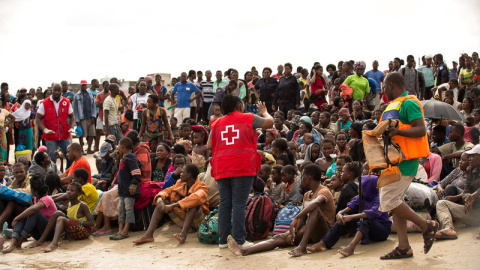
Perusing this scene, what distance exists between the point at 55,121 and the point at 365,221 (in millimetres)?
8418

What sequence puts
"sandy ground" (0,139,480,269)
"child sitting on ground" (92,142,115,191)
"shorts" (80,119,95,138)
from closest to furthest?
"sandy ground" (0,139,480,269) → "child sitting on ground" (92,142,115,191) → "shorts" (80,119,95,138)

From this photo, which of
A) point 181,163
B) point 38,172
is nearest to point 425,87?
point 181,163

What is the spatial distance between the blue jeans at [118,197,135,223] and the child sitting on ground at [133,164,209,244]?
1.41ft

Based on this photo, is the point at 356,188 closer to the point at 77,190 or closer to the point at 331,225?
the point at 331,225

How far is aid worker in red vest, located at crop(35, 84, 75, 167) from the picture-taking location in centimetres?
1229

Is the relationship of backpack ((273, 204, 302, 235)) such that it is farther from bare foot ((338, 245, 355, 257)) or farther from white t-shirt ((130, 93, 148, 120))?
white t-shirt ((130, 93, 148, 120))

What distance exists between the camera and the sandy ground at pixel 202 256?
5.45 metres

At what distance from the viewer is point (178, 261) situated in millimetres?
6715

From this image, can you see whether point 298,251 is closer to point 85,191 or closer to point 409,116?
point 409,116

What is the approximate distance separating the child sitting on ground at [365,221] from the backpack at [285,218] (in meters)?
0.70

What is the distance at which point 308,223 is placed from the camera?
6.50m

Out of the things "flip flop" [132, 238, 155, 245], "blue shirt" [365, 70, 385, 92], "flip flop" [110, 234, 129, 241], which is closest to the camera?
"flip flop" [132, 238, 155, 245]

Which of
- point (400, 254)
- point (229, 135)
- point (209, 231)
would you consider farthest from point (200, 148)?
point (400, 254)

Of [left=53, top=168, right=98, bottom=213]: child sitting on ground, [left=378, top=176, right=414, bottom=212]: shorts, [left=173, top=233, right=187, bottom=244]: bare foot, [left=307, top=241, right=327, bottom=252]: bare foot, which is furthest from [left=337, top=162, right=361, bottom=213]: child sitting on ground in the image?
[left=53, top=168, right=98, bottom=213]: child sitting on ground
